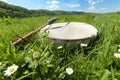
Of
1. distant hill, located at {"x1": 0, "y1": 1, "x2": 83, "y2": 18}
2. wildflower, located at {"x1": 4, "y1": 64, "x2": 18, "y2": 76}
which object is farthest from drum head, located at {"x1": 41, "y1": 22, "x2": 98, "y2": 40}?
distant hill, located at {"x1": 0, "y1": 1, "x2": 83, "y2": 18}

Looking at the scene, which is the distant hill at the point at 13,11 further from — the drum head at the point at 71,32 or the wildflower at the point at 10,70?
the wildflower at the point at 10,70

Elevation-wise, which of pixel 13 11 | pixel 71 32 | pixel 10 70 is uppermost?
pixel 71 32

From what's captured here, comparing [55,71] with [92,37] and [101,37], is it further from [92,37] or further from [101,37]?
[101,37]

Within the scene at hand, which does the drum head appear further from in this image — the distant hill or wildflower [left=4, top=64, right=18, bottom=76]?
the distant hill

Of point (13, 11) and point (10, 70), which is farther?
point (13, 11)

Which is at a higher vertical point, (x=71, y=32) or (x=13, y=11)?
(x=71, y=32)

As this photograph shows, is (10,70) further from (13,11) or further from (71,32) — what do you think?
(13,11)

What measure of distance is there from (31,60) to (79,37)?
4.22 ft

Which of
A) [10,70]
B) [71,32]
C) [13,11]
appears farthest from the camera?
[13,11]

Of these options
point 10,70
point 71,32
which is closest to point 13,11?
point 71,32

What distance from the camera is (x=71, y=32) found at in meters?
3.72

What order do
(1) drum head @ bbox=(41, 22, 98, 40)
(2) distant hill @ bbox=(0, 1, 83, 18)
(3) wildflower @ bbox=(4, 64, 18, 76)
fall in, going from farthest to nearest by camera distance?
(2) distant hill @ bbox=(0, 1, 83, 18)
(1) drum head @ bbox=(41, 22, 98, 40)
(3) wildflower @ bbox=(4, 64, 18, 76)

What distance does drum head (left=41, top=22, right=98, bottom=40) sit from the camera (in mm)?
3520

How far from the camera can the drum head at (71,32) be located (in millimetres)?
3520
